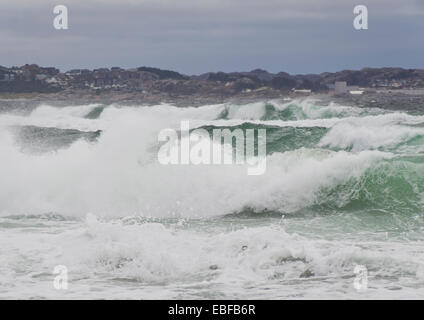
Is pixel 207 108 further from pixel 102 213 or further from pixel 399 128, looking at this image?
pixel 102 213

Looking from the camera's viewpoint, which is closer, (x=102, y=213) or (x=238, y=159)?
(x=102, y=213)

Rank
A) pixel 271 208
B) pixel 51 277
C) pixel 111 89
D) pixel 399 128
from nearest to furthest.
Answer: pixel 51 277 → pixel 271 208 → pixel 399 128 → pixel 111 89

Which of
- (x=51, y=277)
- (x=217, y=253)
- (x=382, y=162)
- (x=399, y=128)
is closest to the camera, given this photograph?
(x=51, y=277)

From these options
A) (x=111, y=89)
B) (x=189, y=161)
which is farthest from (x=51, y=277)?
(x=111, y=89)

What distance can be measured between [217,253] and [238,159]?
6.99 meters

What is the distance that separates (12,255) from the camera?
922 centimetres

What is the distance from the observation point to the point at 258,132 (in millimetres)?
28781

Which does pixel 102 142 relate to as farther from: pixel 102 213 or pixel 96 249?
pixel 96 249

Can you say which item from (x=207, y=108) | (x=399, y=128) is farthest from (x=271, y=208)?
(x=207, y=108)

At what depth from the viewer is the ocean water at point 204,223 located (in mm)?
7895

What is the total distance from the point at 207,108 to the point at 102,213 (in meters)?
38.5

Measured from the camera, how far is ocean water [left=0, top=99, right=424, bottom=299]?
7895 millimetres

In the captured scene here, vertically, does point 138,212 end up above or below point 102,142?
below

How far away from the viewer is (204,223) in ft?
39.4
